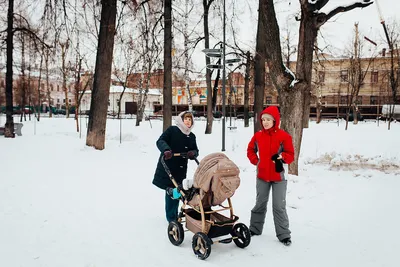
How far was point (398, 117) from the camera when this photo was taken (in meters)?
41.6

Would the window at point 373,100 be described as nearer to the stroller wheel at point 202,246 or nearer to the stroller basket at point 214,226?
the stroller basket at point 214,226

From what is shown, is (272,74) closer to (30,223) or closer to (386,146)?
(30,223)

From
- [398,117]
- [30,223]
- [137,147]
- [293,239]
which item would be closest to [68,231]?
[30,223]

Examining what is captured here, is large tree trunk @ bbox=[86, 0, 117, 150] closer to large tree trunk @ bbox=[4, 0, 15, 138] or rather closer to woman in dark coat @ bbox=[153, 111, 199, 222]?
woman in dark coat @ bbox=[153, 111, 199, 222]

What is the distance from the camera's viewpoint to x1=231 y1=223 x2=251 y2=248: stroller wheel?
4387 mm

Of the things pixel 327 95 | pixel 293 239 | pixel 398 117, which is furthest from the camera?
pixel 327 95

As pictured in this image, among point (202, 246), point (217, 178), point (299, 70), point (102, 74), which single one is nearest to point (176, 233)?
point (202, 246)

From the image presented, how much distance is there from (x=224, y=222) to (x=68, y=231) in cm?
222

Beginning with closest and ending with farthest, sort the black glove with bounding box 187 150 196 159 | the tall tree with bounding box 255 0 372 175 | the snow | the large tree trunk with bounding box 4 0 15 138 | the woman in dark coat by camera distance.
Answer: the snow → the black glove with bounding box 187 150 196 159 → the woman in dark coat → the tall tree with bounding box 255 0 372 175 → the large tree trunk with bounding box 4 0 15 138

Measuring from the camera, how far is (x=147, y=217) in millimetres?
5609

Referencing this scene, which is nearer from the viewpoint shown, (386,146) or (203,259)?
(203,259)

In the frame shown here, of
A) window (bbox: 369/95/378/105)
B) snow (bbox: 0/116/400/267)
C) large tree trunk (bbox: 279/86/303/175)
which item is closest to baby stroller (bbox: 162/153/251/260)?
snow (bbox: 0/116/400/267)

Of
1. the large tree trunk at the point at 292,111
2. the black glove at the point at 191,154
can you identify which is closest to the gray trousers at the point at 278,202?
the black glove at the point at 191,154

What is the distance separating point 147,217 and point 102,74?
7.29m
